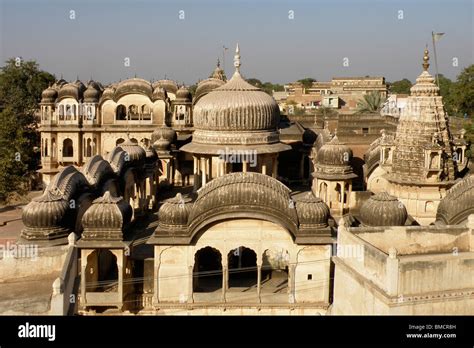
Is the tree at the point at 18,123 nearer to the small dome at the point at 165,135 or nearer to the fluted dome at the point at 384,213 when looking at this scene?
the small dome at the point at 165,135

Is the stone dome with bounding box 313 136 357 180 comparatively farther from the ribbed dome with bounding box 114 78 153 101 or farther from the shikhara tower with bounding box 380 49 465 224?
the ribbed dome with bounding box 114 78 153 101

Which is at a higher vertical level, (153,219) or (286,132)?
(286,132)

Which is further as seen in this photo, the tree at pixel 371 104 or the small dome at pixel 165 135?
the tree at pixel 371 104

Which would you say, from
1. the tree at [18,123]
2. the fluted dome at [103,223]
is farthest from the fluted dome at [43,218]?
the tree at [18,123]

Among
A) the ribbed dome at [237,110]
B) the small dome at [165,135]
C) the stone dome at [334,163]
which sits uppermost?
the ribbed dome at [237,110]

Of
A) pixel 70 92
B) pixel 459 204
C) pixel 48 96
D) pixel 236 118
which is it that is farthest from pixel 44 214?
pixel 70 92

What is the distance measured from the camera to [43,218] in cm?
1398

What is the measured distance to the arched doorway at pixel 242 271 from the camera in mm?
15930

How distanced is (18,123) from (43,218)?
88.4 feet

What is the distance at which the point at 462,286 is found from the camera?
11.9 metres

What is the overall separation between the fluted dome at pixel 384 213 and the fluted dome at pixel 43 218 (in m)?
8.63
